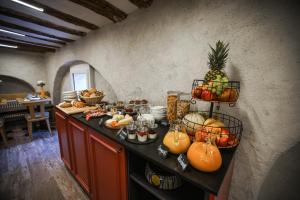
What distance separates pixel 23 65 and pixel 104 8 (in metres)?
4.30

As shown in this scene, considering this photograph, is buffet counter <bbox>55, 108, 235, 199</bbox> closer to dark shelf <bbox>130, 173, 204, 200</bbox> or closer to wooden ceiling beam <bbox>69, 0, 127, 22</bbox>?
dark shelf <bbox>130, 173, 204, 200</bbox>

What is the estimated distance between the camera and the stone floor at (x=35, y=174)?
162 cm

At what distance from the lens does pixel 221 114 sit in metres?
1.07

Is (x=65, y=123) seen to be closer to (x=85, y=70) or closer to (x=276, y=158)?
(x=85, y=70)

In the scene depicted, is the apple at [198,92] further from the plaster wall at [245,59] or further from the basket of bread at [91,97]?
the basket of bread at [91,97]

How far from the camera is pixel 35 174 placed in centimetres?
194

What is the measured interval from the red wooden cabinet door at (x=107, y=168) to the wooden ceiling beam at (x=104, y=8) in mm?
1306

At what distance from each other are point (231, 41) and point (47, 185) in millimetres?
2608

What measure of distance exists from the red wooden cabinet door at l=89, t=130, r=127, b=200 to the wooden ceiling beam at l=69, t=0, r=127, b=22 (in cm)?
131

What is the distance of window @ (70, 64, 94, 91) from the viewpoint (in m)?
2.82

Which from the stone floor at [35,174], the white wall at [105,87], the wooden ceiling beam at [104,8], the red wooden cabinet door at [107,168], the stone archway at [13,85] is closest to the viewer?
the red wooden cabinet door at [107,168]

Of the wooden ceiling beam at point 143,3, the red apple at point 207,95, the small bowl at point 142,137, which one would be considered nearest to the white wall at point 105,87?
the wooden ceiling beam at point 143,3

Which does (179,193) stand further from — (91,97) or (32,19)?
(32,19)

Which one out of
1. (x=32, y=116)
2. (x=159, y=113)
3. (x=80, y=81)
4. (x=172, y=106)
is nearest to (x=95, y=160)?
(x=159, y=113)
